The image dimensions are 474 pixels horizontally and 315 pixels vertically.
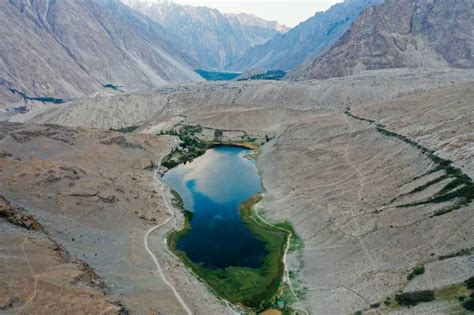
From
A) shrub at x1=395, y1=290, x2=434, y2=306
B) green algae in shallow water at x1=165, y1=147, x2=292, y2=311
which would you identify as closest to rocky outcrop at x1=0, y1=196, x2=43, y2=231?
green algae in shallow water at x1=165, y1=147, x2=292, y2=311

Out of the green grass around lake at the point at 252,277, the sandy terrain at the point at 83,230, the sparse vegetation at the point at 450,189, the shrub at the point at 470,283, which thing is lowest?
the green grass around lake at the point at 252,277

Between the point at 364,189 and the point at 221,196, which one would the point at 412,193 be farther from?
the point at 221,196

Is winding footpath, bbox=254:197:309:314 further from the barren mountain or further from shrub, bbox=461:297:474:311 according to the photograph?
shrub, bbox=461:297:474:311

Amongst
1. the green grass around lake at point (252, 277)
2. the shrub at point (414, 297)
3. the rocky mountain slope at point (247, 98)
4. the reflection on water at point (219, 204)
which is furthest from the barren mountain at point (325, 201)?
the rocky mountain slope at point (247, 98)

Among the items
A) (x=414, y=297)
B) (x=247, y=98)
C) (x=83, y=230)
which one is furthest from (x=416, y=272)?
(x=247, y=98)

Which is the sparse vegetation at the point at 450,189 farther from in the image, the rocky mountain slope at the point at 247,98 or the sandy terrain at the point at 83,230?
the rocky mountain slope at the point at 247,98
